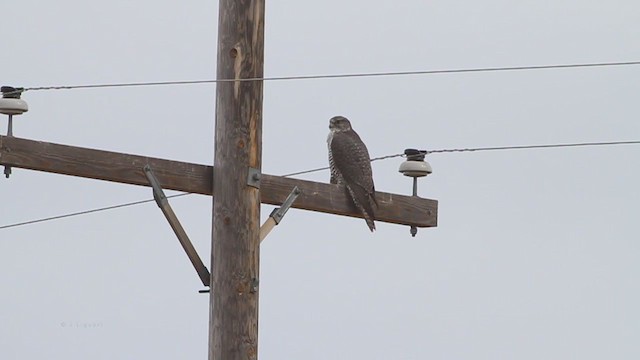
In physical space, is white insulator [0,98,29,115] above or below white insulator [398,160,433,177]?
below

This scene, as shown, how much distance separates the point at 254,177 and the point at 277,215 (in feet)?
1.04

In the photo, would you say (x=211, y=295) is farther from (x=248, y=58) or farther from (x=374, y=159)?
(x=374, y=159)

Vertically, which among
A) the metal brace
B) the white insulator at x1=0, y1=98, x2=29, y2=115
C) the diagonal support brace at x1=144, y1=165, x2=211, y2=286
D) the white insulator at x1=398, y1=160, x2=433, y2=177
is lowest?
the diagonal support brace at x1=144, y1=165, x2=211, y2=286

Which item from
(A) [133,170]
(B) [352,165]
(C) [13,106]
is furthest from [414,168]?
(C) [13,106]

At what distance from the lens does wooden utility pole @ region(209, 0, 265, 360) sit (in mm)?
7699

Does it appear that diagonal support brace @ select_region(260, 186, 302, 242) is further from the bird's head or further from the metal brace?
the bird's head

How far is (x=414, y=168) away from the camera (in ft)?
30.4

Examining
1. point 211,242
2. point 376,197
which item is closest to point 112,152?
point 211,242

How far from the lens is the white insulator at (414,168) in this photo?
9273 millimetres

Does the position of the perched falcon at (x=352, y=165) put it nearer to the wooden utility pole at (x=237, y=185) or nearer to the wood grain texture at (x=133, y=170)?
the wood grain texture at (x=133, y=170)

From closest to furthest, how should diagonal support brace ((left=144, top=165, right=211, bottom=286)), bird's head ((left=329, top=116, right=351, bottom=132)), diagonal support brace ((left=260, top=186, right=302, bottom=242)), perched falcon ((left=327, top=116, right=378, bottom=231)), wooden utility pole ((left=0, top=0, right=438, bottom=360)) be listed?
wooden utility pole ((left=0, top=0, right=438, bottom=360)), diagonal support brace ((left=144, top=165, right=211, bottom=286)), diagonal support brace ((left=260, top=186, right=302, bottom=242)), perched falcon ((left=327, top=116, right=378, bottom=231)), bird's head ((left=329, top=116, right=351, bottom=132))

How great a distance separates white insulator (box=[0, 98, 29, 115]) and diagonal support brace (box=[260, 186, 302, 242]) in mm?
1331

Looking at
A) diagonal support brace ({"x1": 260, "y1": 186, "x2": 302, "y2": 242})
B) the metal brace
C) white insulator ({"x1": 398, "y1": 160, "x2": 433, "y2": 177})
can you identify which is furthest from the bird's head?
the metal brace

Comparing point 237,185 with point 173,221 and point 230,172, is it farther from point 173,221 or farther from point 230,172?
point 173,221
